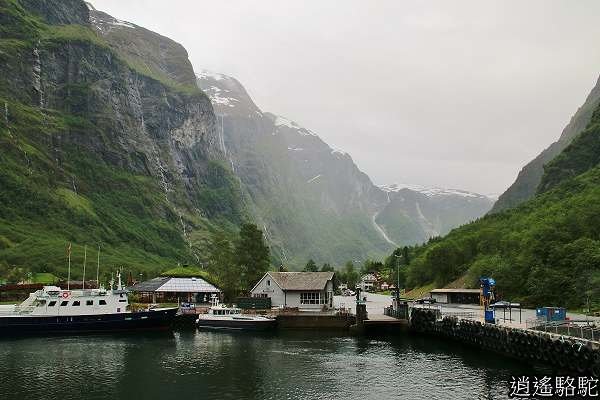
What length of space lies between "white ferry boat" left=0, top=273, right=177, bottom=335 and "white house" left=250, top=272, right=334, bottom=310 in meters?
20.6

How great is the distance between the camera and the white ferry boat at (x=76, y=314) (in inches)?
3686

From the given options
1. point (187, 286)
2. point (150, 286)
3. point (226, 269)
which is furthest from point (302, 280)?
point (150, 286)

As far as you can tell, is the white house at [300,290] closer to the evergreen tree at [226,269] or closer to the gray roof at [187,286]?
the evergreen tree at [226,269]

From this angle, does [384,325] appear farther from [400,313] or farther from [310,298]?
[310,298]

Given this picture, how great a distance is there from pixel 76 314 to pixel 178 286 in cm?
3614

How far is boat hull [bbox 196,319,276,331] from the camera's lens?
95688 millimetres

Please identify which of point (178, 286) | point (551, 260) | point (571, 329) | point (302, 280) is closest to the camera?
point (571, 329)

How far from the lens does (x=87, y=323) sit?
318 ft

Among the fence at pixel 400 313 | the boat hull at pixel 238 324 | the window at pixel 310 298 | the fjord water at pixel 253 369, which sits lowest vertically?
the fjord water at pixel 253 369

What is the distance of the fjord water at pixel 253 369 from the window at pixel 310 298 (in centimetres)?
2142

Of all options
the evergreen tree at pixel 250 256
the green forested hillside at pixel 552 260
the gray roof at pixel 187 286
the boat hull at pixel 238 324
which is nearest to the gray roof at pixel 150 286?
the gray roof at pixel 187 286

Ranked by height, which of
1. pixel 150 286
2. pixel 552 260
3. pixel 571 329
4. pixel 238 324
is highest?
pixel 552 260

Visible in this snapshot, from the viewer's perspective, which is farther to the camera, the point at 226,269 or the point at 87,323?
the point at 226,269

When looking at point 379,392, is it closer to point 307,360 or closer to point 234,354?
point 307,360
